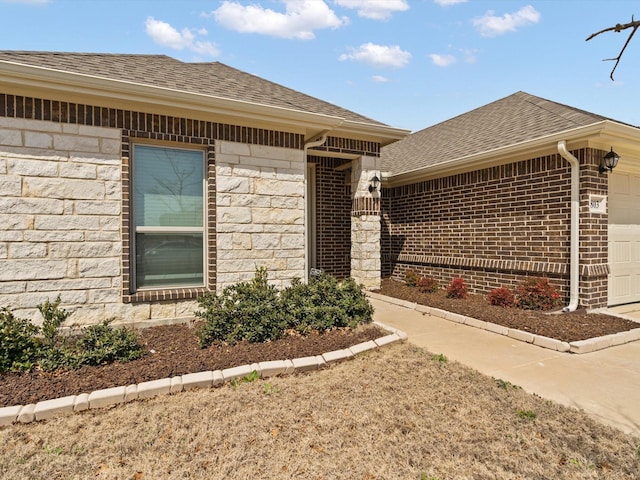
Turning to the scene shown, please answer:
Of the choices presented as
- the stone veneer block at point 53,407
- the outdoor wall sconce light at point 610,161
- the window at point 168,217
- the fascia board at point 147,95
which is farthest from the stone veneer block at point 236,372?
the outdoor wall sconce light at point 610,161

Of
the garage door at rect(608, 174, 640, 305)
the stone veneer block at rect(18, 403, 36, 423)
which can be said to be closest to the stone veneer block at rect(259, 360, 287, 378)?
the stone veneer block at rect(18, 403, 36, 423)

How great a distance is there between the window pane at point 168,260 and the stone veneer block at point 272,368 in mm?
2252

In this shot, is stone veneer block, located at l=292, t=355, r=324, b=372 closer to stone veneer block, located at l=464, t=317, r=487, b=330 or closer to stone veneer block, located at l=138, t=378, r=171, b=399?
stone veneer block, located at l=138, t=378, r=171, b=399

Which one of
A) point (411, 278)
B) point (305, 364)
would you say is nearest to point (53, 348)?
point (305, 364)

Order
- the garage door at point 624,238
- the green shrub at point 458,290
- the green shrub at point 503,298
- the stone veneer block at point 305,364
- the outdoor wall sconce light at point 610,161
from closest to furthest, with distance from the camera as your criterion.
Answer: the stone veneer block at point 305,364 < the outdoor wall sconce light at point 610,161 < the green shrub at point 503,298 < the garage door at point 624,238 < the green shrub at point 458,290

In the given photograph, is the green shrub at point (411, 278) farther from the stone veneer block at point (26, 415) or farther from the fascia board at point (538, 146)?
the stone veneer block at point (26, 415)

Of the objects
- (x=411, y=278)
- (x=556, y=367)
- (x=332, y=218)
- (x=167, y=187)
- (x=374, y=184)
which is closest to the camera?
(x=556, y=367)

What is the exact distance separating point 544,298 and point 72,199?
7.31 metres

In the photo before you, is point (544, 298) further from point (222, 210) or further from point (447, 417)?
point (222, 210)

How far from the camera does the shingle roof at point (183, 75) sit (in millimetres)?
5062

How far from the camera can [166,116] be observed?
5.32 m

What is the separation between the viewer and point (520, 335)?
517 centimetres

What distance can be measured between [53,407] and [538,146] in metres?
7.55

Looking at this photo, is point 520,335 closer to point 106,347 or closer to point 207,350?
point 207,350
